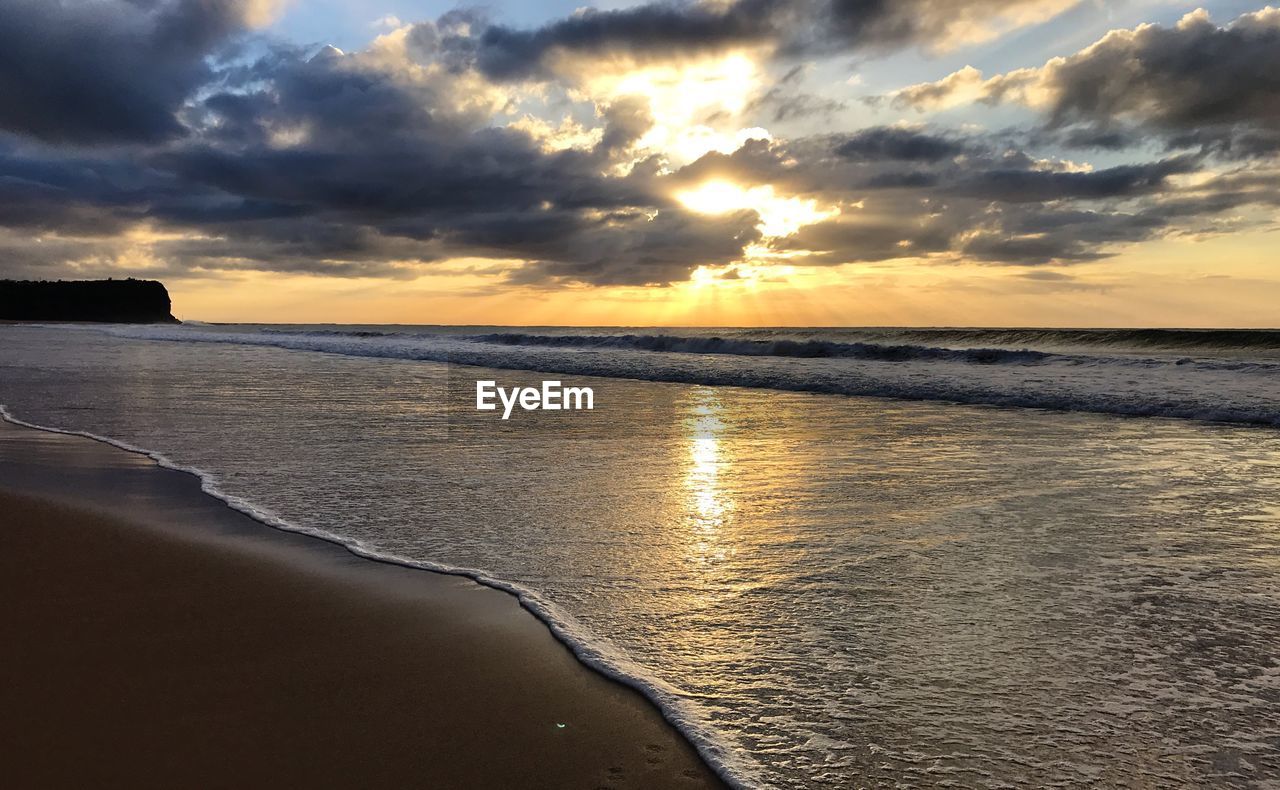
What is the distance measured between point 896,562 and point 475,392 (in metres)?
11.6

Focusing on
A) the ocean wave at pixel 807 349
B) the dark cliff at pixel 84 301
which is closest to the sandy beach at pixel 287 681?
the ocean wave at pixel 807 349

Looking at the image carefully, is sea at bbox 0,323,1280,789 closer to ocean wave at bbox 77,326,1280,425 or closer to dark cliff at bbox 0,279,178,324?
ocean wave at bbox 77,326,1280,425

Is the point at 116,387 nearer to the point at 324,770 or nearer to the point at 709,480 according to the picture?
the point at 709,480

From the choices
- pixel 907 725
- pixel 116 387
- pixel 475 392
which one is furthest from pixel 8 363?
pixel 907 725

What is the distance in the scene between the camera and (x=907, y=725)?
2494 mm

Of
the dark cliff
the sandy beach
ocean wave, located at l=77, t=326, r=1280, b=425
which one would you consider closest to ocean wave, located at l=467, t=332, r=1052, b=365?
ocean wave, located at l=77, t=326, r=1280, b=425

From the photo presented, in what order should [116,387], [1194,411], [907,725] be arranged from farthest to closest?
1. [116,387]
2. [1194,411]
3. [907,725]

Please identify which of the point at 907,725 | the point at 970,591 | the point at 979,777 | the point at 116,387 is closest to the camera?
the point at 979,777

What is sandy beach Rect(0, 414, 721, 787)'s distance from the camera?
231 centimetres

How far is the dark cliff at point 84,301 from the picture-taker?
476ft

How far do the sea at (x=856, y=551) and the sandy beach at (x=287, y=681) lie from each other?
0.83 feet

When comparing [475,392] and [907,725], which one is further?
[475,392]

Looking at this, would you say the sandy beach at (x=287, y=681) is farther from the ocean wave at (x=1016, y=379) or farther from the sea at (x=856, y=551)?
the ocean wave at (x=1016, y=379)

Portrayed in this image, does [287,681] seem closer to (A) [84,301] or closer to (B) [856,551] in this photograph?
(B) [856,551]
